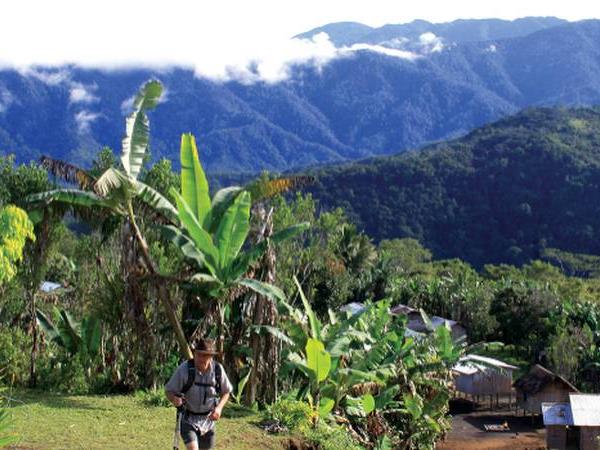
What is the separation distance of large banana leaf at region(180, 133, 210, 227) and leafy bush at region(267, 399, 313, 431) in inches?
106

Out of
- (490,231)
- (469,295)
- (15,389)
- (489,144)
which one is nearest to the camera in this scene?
(15,389)

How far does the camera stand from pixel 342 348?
11.5 m

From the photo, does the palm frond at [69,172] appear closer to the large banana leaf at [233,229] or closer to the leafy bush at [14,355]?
the large banana leaf at [233,229]

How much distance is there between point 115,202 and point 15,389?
3035 millimetres

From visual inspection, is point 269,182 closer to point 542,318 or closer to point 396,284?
point 542,318

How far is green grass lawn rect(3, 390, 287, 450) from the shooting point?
832 centimetres

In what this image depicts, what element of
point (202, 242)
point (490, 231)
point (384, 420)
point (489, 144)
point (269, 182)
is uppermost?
point (489, 144)

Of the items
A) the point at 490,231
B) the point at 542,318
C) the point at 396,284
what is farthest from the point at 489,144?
the point at 542,318

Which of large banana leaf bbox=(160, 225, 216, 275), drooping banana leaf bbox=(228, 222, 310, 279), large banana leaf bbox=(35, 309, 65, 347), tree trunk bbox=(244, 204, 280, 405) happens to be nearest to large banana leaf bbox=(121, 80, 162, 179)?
large banana leaf bbox=(160, 225, 216, 275)

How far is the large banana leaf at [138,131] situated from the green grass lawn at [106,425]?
295 cm

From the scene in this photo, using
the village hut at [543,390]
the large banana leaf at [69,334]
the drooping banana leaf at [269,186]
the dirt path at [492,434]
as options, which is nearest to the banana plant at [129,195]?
the drooping banana leaf at [269,186]

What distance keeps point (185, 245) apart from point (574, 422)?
1216 cm

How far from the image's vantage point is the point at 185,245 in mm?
10359

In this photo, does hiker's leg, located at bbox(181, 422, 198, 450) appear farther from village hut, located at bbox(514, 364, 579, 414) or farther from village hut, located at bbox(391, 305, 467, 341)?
village hut, located at bbox(391, 305, 467, 341)
